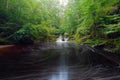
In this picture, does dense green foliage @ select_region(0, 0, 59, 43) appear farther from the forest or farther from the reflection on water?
the reflection on water

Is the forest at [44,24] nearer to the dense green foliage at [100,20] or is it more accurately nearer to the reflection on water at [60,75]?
the dense green foliage at [100,20]

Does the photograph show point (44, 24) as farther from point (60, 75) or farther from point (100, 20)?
point (60, 75)

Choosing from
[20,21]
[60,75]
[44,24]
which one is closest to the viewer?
[60,75]

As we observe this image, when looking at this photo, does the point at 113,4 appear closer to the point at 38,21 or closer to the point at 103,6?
the point at 103,6

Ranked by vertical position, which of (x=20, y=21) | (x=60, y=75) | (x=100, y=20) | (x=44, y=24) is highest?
(x=20, y=21)

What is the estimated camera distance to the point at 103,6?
75.9ft

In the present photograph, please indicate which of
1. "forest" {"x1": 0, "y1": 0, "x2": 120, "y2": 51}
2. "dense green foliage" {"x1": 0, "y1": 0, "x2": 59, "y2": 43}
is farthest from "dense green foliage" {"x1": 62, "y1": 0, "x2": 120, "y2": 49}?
"dense green foliage" {"x1": 0, "y1": 0, "x2": 59, "y2": 43}

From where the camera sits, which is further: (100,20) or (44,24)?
(44,24)

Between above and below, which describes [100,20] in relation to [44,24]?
below

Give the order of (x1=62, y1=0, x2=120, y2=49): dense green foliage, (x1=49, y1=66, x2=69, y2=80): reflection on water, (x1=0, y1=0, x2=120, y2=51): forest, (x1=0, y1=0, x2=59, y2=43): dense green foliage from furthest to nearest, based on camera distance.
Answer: (x1=0, y1=0, x2=59, y2=43): dense green foliage → (x1=0, y1=0, x2=120, y2=51): forest → (x1=62, y1=0, x2=120, y2=49): dense green foliage → (x1=49, y1=66, x2=69, y2=80): reflection on water

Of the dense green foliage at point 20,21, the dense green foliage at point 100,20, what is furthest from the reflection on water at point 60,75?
the dense green foliage at point 20,21

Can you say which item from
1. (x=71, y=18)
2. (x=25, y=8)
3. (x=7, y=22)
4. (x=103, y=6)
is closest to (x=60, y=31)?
(x=71, y=18)

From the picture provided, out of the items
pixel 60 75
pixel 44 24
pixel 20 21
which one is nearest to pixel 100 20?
pixel 20 21

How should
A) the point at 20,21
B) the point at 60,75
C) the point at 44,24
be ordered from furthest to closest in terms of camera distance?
the point at 44,24 < the point at 20,21 < the point at 60,75
